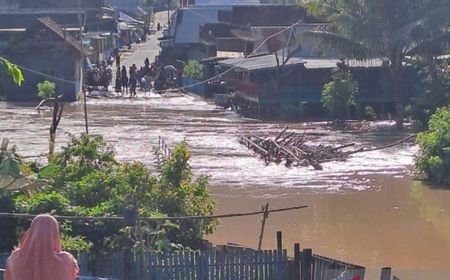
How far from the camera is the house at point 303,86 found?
3288 cm

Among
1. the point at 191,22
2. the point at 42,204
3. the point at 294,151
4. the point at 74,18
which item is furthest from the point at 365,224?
the point at 191,22

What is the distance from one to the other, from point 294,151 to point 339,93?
308 inches

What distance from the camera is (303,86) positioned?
33281 mm

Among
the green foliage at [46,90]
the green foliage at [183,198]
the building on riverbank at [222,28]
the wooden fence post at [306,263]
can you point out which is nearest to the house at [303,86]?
the building on riverbank at [222,28]

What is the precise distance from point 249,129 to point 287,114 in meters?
3.03

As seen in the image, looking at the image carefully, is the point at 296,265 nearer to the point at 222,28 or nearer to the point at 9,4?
the point at 222,28

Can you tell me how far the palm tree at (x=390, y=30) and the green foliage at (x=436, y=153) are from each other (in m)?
8.34

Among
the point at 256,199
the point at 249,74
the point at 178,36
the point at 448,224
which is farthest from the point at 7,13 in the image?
the point at 448,224

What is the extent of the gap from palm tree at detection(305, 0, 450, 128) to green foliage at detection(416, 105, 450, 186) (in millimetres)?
8337

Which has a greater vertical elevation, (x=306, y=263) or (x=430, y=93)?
(x=430, y=93)

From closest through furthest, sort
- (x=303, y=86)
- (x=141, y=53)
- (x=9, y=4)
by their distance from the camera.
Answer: (x=303, y=86) < (x=9, y=4) < (x=141, y=53)

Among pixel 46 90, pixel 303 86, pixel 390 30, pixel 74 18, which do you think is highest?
pixel 74 18

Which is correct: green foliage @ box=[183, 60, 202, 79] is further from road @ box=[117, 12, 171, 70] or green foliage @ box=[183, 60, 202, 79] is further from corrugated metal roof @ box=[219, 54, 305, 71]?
road @ box=[117, 12, 171, 70]

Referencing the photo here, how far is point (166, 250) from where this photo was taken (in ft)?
35.3
